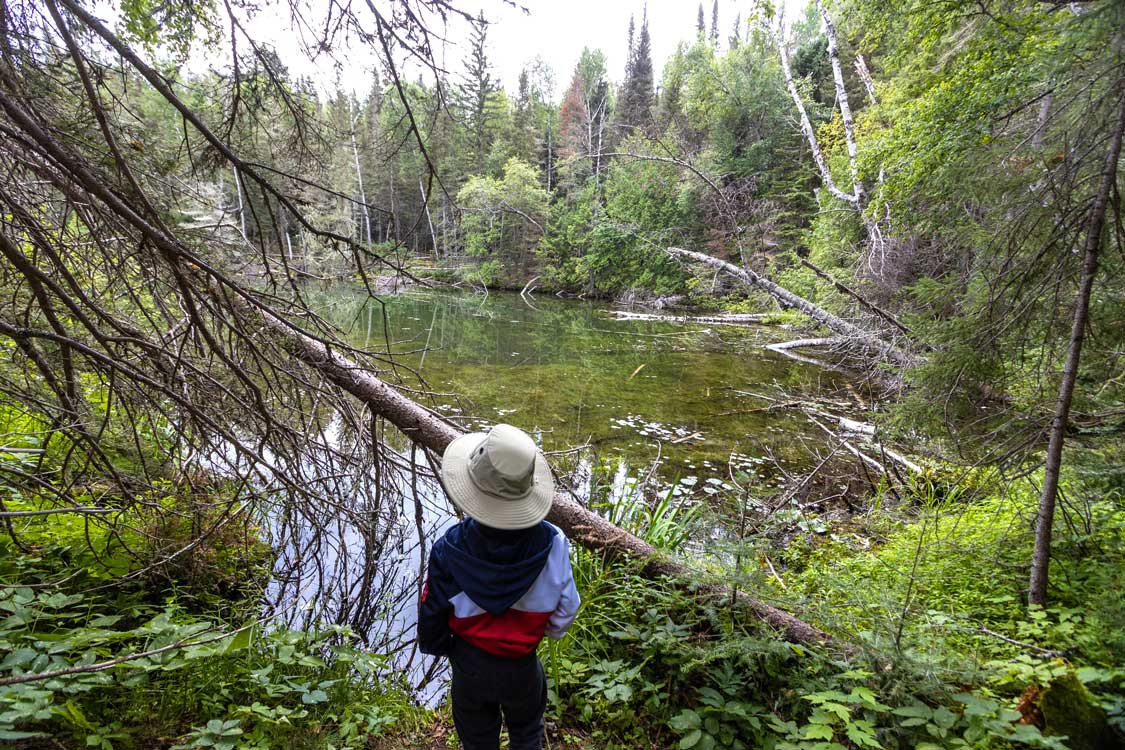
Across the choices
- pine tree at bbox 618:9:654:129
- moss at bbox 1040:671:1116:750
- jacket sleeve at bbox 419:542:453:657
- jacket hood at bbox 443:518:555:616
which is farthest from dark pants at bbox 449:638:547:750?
pine tree at bbox 618:9:654:129

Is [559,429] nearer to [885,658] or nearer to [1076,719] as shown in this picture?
[885,658]

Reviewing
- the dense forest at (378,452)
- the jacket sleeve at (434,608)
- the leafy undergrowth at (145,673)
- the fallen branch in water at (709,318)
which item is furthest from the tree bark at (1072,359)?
the fallen branch in water at (709,318)

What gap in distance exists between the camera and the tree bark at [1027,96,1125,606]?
222 centimetres

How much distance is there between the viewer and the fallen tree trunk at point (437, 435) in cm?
297

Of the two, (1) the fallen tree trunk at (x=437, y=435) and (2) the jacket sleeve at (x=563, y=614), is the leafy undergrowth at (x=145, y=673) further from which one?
(1) the fallen tree trunk at (x=437, y=435)

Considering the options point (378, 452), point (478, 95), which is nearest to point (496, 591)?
point (378, 452)

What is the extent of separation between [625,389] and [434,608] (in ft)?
27.2

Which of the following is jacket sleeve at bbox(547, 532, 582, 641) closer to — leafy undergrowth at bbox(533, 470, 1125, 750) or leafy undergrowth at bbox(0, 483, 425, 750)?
leafy undergrowth at bbox(533, 470, 1125, 750)

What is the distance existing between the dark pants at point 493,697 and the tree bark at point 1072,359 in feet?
8.48

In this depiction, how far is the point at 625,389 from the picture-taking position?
32.6ft

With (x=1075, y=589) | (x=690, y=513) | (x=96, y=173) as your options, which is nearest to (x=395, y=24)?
(x=96, y=173)

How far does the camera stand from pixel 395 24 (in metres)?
2.04

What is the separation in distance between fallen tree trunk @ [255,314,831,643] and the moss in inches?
41.0

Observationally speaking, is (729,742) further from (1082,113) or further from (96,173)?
(96,173)
